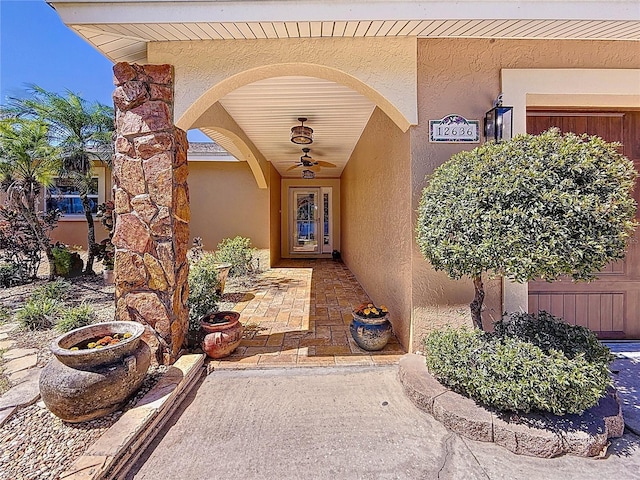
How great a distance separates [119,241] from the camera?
282 cm

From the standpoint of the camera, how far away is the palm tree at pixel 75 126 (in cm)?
579

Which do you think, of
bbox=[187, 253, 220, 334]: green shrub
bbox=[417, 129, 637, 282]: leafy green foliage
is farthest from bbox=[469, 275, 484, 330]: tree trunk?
bbox=[187, 253, 220, 334]: green shrub

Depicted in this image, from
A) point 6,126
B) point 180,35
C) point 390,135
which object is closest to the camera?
point 180,35

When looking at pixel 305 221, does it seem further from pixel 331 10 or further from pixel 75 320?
pixel 331 10

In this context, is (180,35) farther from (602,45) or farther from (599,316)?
(599,316)

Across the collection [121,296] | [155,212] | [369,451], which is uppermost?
[155,212]

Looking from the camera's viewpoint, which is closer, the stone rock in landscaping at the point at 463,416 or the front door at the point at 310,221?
the stone rock in landscaping at the point at 463,416

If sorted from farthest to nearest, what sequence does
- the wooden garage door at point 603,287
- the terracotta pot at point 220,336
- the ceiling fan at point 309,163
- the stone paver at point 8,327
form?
the ceiling fan at point 309,163
the stone paver at point 8,327
the wooden garage door at point 603,287
the terracotta pot at point 220,336

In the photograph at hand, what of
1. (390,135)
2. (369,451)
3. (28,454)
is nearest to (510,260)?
(369,451)

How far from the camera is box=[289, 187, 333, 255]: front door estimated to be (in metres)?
10.6

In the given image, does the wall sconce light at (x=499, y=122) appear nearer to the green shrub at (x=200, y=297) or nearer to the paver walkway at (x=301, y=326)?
the paver walkway at (x=301, y=326)

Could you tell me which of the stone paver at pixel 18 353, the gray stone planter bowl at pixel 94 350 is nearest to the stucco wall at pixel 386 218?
the gray stone planter bowl at pixel 94 350

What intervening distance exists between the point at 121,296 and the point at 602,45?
16.6ft

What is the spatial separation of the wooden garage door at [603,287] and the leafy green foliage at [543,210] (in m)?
1.47
